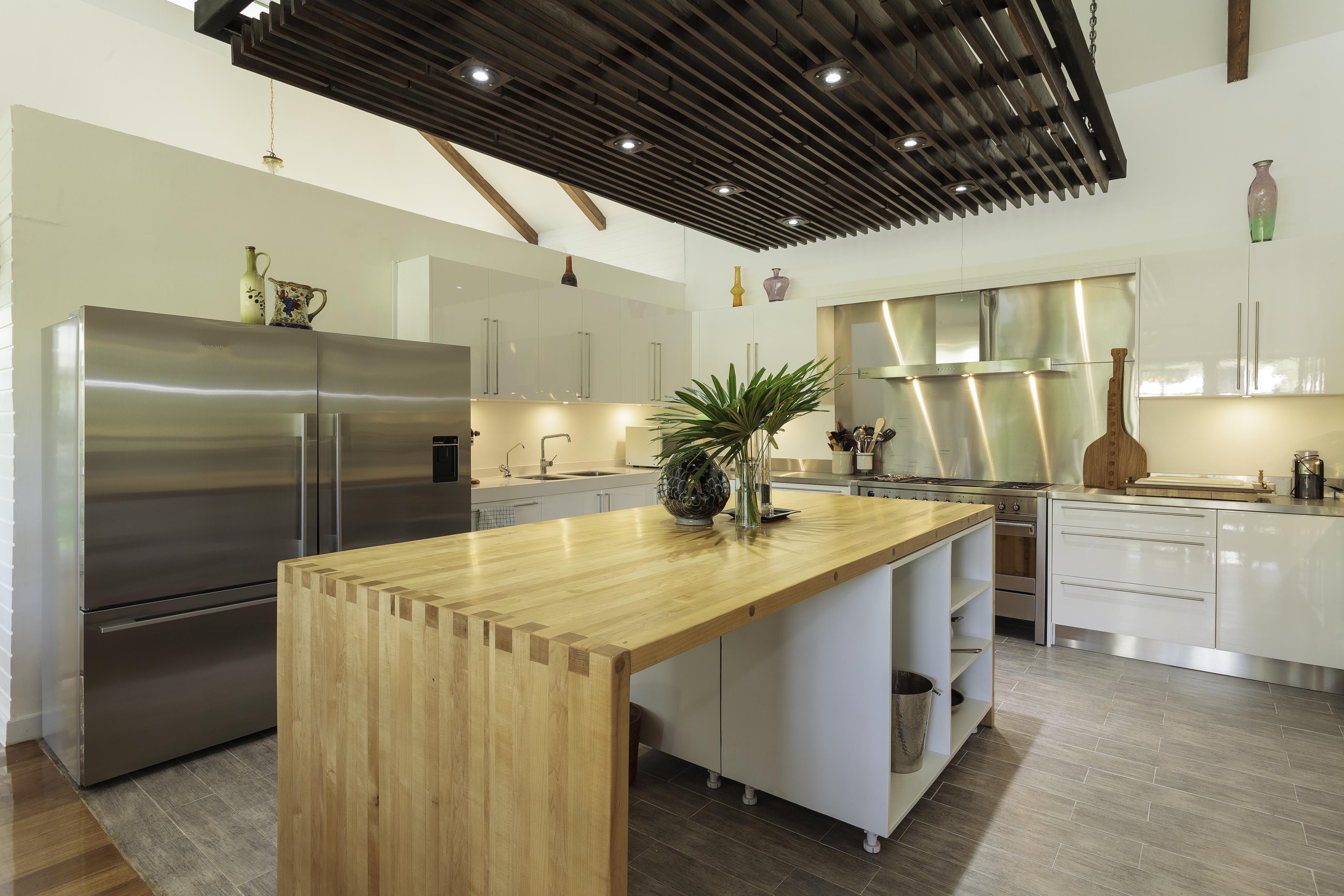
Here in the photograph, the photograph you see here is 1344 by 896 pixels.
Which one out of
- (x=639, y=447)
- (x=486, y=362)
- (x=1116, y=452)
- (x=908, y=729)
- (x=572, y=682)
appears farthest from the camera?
(x=639, y=447)

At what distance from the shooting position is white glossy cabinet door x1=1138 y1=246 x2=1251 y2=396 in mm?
3666

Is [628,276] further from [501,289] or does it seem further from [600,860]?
[600,860]

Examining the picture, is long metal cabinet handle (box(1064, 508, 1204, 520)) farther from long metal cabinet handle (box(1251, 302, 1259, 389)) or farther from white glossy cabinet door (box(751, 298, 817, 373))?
white glossy cabinet door (box(751, 298, 817, 373))

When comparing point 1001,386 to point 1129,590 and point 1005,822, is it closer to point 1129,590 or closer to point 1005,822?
point 1129,590

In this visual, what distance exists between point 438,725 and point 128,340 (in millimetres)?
2103

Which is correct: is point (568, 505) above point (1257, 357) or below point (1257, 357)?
below

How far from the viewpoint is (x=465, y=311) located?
4160 mm

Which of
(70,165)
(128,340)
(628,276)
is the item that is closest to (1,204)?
(70,165)

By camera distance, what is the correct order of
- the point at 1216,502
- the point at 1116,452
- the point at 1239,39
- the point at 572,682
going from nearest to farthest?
the point at 572,682 < the point at 1216,502 < the point at 1239,39 < the point at 1116,452

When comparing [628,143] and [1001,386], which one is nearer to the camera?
[628,143]

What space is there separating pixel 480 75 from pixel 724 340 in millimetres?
3444

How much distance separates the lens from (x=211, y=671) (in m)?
2.69

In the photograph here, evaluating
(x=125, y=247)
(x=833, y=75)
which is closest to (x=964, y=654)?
(x=833, y=75)

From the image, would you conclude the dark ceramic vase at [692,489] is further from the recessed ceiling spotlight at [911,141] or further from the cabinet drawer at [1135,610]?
the cabinet drawer at [1135,610]
